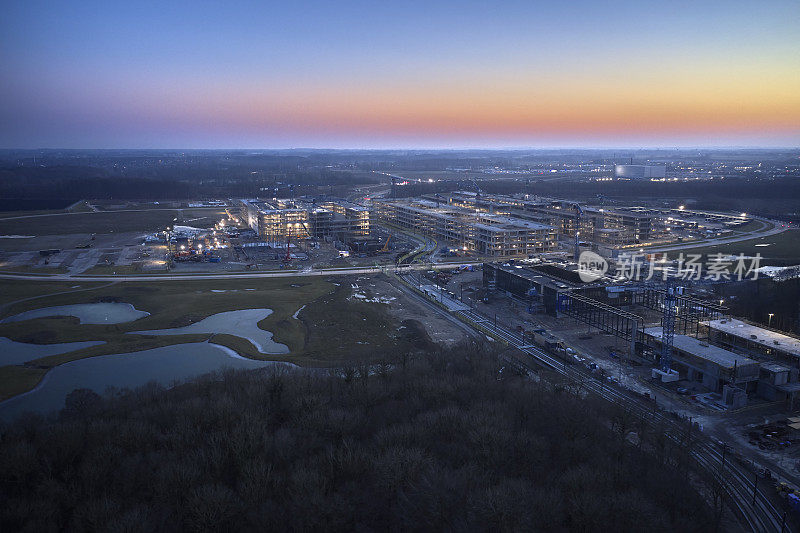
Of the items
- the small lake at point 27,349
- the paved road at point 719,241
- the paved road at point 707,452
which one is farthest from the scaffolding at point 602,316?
the small lake at point 27,349

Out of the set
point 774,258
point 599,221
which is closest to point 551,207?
point 599,221

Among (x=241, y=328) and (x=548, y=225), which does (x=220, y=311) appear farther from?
(x=548, y=225)

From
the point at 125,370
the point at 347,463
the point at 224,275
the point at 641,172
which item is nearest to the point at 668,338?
the point at 347,463

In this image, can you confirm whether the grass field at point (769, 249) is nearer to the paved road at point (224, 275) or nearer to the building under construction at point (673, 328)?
the building under construction at point (673, 328)

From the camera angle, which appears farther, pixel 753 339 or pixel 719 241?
pixel 719 241

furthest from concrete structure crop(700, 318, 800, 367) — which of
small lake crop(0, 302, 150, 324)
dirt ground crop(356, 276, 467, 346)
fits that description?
small lake crop(0, 302, 150, 324)

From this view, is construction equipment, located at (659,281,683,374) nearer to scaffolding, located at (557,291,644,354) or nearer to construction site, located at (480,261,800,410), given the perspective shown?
construction site, located at (480,261,800,410)

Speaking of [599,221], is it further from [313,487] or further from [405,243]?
[313,487]
